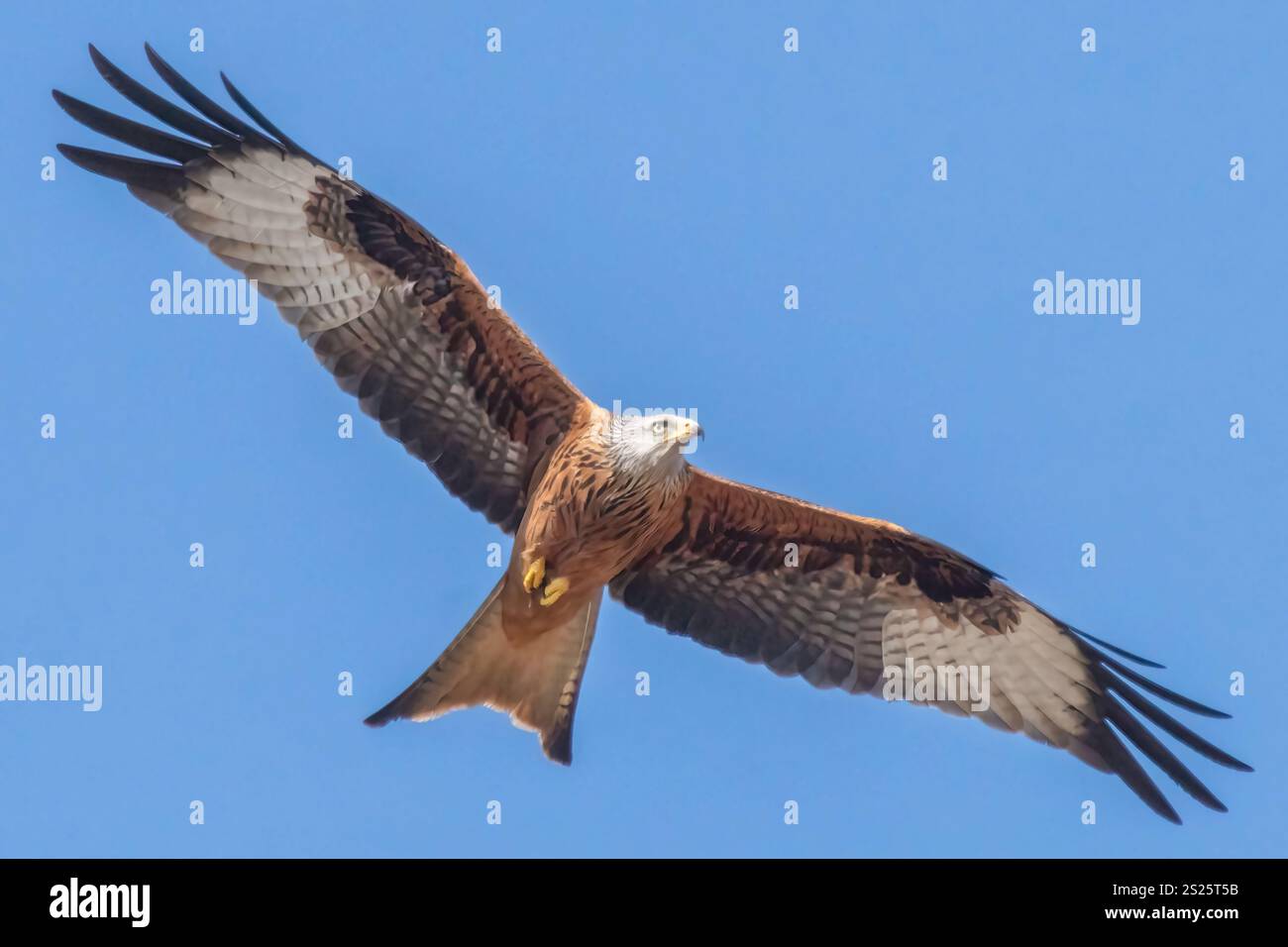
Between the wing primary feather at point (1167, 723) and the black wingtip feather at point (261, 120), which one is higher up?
the black wingtip feather at point (261, 120)

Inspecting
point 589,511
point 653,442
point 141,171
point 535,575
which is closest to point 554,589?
point 535,575

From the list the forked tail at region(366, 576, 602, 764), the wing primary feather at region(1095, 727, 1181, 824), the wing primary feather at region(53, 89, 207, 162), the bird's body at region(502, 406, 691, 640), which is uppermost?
the wing primary feather at region(53, 89, 207, 162)

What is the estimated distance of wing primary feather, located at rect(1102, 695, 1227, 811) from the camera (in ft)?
40.1

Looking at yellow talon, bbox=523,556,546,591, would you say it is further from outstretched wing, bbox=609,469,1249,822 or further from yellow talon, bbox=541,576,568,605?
outstretched wing, bbox=609,469,1249,822

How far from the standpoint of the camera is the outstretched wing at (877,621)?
12.7 metres

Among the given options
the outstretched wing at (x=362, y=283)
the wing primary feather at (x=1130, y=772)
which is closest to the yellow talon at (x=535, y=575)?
the outstretched wing at (x=362, y=283)

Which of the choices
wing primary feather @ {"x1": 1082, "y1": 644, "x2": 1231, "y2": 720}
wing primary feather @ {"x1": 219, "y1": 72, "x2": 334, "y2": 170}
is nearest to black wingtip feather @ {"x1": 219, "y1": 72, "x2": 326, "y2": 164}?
wing primary feather @ {"x1": 219, "y1": 72, "x2": 334, "y2": 170}

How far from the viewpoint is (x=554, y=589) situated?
12.1 meters

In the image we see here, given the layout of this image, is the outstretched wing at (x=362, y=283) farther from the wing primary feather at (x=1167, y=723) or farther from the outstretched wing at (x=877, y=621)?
the wing primary feather at (x=1167, y=723)

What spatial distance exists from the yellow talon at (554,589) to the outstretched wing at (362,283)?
740 mm

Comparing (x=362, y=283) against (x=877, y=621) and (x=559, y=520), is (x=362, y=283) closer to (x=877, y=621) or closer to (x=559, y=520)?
(x=559, y=520)

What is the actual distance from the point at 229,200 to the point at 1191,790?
6.39 meters

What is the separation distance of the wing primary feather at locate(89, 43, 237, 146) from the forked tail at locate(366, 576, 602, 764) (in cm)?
298
